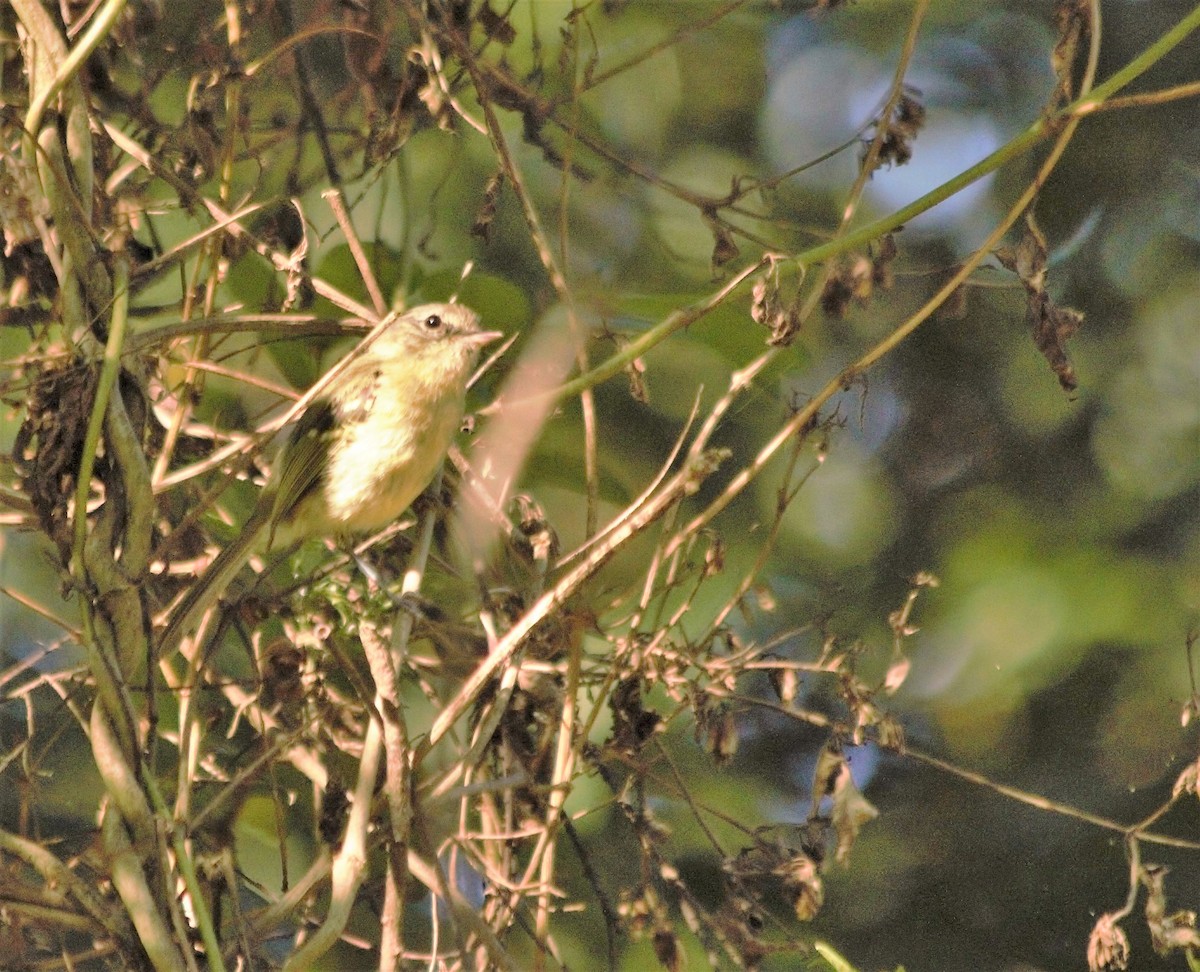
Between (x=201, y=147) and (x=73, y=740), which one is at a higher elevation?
(x=201, y=147)

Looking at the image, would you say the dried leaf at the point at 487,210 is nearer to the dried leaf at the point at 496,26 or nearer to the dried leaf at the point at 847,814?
the dried leaf at the point at 496,26

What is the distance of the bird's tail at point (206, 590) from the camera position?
2.05 metres

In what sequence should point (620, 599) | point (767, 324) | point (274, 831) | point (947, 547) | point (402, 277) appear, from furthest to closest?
point (947, 547) → point (274, 831) → point (402, 277) → point (620, 599) → point (767, 324)

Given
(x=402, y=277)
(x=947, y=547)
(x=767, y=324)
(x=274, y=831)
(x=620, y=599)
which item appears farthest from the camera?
(x=947, y=547)

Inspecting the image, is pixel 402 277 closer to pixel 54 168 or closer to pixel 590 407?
pixel 590 407

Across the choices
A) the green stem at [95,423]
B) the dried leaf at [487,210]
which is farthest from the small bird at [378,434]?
the green stem at [95,423]

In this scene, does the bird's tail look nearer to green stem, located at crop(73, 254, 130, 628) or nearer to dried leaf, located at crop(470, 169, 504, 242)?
green stem, located at crop(73, 254, 130, 628)

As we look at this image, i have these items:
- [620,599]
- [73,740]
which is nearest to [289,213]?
[620,599]

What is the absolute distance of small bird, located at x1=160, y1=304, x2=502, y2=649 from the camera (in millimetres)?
2547

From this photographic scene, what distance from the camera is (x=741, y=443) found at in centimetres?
312

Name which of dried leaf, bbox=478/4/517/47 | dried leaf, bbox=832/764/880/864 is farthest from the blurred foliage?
dried leaf, bbox=832/764/880/864

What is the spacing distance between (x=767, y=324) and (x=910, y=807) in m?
1.85

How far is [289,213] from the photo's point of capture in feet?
8.14

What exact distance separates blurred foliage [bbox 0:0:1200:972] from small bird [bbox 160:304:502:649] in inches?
3.9
